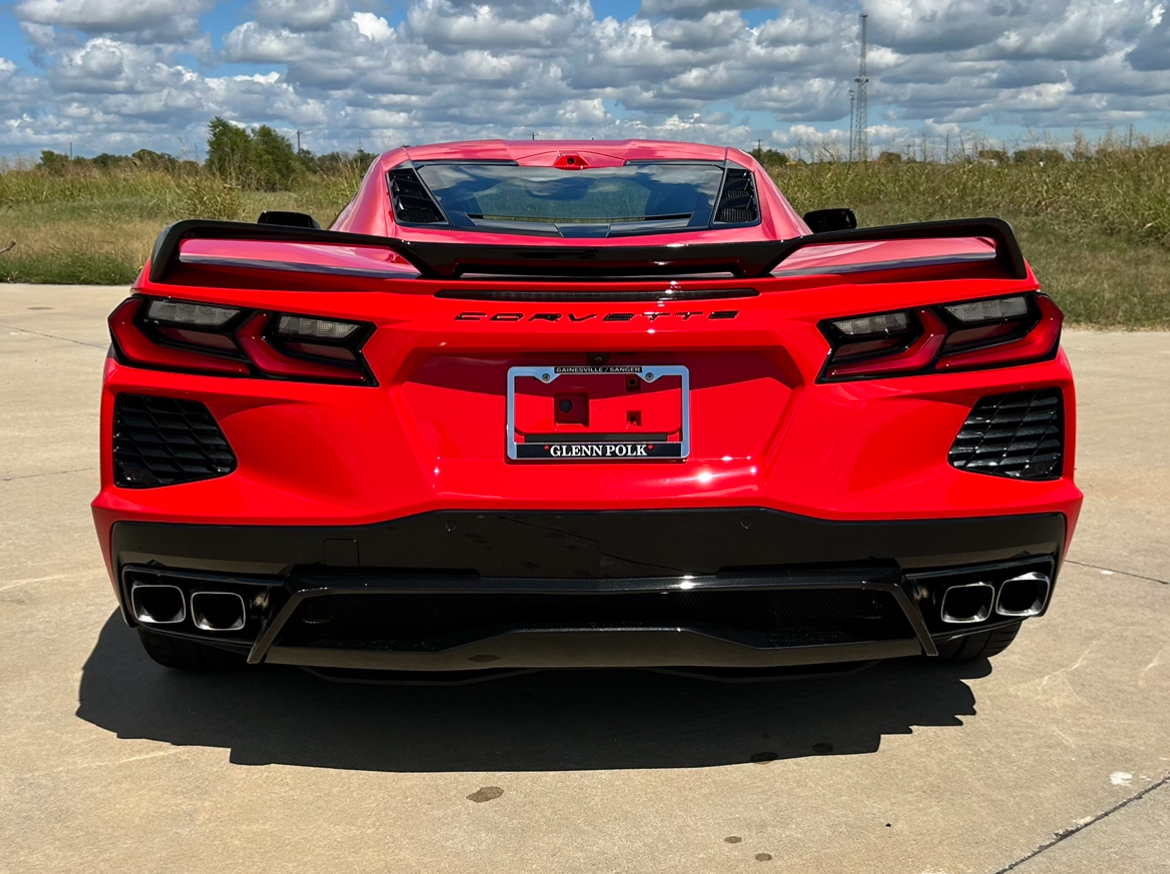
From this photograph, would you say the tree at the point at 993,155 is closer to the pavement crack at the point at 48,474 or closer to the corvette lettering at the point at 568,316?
the pavement crack at the point at 48,474

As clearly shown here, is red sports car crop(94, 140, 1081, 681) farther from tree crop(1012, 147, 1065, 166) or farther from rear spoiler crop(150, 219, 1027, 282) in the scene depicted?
tree crop(1012, 147, 1065, 166)

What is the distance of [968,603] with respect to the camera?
2.78 meters

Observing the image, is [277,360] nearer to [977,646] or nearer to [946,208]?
[977,646]

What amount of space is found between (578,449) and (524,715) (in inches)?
36.6

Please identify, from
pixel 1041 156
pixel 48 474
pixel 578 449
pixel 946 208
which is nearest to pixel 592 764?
pixel 578 449

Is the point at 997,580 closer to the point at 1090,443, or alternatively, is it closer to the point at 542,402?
the point at 542,402

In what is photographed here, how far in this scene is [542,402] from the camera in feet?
8.36

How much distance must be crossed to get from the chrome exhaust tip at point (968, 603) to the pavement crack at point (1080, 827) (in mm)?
470

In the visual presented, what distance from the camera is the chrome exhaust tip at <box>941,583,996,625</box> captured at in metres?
2.75

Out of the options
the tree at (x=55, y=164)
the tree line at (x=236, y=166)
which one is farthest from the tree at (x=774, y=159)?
the tree at (x=55, y=164)

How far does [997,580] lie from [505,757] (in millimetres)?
1196

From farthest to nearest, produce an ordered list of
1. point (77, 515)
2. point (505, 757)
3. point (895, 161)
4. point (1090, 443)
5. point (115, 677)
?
1. point (895, 161)
2. point (1090, 443)
3. point (77, 515)
4. point (115, 677)
5. point (505, 757)

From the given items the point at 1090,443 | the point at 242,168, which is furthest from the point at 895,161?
the point at 1090,443

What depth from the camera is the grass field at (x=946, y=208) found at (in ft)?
53.8
